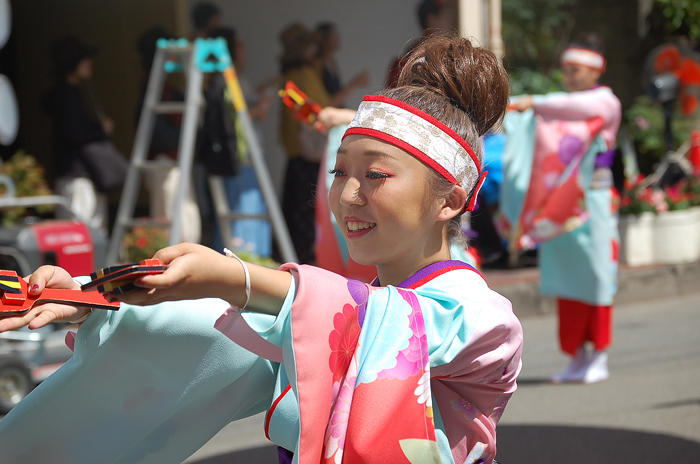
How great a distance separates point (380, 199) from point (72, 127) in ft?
16.9

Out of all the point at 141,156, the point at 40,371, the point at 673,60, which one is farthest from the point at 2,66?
the point at 673,60

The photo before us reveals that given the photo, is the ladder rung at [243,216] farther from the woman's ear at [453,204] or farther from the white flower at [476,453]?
the white flower at [476,453]

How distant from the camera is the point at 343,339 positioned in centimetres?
127

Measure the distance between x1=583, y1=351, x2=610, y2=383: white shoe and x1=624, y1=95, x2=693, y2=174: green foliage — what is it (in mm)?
5207

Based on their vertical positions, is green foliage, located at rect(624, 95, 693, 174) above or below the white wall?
below

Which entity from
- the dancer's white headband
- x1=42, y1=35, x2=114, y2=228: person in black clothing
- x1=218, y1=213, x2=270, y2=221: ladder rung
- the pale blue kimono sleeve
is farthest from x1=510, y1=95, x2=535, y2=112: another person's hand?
x1=42, y1=35, x2=114, y2=228: person in black clothing

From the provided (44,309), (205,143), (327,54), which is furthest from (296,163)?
(44,309)

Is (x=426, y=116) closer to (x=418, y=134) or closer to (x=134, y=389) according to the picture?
(x=418, y=134)

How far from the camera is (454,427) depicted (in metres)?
1.41

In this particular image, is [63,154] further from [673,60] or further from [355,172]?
[673,60]

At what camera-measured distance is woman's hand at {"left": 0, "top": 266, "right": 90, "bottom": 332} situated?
1101 mm

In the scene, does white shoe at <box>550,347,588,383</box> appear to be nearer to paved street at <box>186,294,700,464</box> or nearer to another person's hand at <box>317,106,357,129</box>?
paved street at <box>186,294,700,464</box>

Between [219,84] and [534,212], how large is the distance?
2.44m

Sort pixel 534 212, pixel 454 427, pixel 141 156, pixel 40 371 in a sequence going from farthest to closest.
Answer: pixel 141 156 < pixel 534 212 < pixel 40 371 < pixel 454 427
